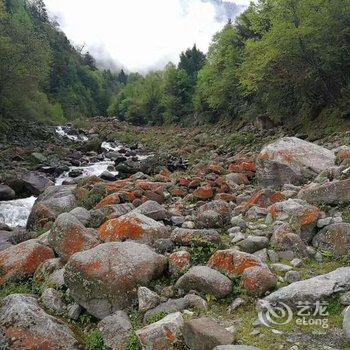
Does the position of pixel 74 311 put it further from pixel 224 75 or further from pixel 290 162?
pixel 224 75

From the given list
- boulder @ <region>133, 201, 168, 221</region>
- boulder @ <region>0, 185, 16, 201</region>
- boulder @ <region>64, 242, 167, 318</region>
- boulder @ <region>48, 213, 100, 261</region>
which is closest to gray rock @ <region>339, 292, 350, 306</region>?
boulder @ <region>64, 242, 167, 318</region>

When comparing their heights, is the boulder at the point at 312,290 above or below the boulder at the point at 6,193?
below

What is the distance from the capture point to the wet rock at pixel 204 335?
18.0ft

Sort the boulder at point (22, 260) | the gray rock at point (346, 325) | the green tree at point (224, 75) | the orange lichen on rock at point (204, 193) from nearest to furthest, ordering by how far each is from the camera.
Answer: the gray rock at point (346, 325)
the boulder at point (22, 260)
the orange lichen on rock at point (204, 193)
the green tree at point (224, 75)

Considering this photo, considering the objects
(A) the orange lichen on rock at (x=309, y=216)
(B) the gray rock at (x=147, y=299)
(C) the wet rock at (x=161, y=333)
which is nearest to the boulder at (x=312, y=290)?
(C) the wet rock at (x=161, y=333)

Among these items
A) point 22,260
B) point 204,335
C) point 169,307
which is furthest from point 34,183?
point 204,335

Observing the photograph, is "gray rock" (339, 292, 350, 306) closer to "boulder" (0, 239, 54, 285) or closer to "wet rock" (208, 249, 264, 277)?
"wet rock" (208, 249, 264, 277)

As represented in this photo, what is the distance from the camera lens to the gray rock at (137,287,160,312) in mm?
7059

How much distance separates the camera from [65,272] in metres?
7.84

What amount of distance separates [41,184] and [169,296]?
1746 centimetres

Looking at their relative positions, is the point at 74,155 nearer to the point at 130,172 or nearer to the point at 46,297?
the point at 130,172

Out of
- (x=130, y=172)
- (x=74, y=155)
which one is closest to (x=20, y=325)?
(x=130, y=172)

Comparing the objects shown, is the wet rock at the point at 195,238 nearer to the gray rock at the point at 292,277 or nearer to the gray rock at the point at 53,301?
the gray rock at the point at 292,277

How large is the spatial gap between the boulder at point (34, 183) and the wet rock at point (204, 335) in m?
18.2
